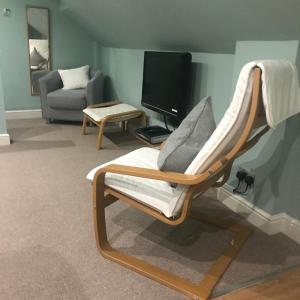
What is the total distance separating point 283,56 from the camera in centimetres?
185

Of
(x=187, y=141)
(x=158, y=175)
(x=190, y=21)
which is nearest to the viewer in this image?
(x=158, y=175)

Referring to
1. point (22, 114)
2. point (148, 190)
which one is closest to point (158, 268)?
point (148, 190)

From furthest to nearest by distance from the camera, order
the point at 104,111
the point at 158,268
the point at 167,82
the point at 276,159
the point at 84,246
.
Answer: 1. the point at 104,111
2. the point at 167,82
3. the point at 276,159
4. the point at 84,246
5. the point at 158,268

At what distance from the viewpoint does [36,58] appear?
470 cm

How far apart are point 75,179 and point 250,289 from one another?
66.8 inches

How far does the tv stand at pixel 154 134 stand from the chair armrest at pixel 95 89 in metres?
1.24

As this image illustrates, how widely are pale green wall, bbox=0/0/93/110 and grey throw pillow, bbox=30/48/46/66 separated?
0.08 meters

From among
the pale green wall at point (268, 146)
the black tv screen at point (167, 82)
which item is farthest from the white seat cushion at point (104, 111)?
the pale green wall at point (268, 146)

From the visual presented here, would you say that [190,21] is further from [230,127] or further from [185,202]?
[185,202]

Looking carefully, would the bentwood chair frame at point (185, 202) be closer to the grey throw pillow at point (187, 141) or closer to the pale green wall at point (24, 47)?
the grey throw pillow at point (187, 141)

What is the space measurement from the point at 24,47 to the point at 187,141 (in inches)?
154

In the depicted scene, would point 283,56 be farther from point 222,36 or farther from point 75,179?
point 75,179

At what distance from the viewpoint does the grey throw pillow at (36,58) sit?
466 cm

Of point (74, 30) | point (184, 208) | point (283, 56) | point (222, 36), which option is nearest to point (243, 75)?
point (184, 208)
